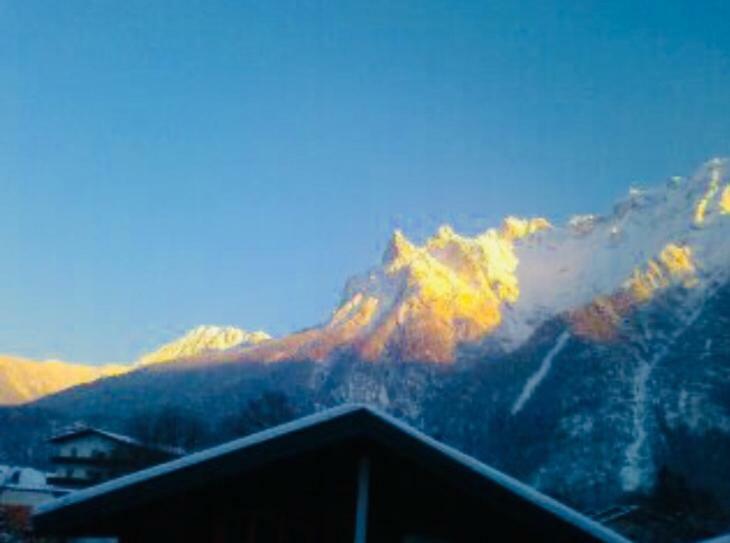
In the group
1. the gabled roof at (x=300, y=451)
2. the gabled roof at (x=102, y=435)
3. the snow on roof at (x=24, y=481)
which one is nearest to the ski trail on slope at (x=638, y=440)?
the gabled roof at (x=102, y=435)

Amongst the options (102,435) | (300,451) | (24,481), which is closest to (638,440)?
(102,435)

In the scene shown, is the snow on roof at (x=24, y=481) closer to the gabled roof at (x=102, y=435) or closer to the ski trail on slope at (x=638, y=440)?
the gabled roof at (x=102, y=435)

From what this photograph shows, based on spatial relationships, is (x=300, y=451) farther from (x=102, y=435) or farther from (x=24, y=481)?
(x=24, y=481)

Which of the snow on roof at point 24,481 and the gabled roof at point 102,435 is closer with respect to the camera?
the snow on roof at point 24,481

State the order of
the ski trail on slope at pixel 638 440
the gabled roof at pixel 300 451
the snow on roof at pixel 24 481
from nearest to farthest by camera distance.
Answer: the gabled roof at pixel 300 451 → the snow on roof at pixel 24 481 → the ski trail on slope at pixel 638 440

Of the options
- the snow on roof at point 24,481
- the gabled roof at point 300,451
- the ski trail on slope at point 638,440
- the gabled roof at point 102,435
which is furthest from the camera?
the ski trail on slope at point 638,440

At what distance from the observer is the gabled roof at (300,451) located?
9.52m

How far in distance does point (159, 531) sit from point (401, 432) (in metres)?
2.86

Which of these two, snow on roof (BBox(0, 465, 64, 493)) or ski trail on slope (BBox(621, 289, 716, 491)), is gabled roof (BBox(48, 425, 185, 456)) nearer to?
snow on roof (BBox(0, 465, 64, 493))

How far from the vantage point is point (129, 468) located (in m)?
58.9

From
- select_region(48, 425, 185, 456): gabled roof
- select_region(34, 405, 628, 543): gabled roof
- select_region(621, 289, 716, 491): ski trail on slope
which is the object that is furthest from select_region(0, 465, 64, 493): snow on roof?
select_region(621, 289, 716, 491): ski trail on slope

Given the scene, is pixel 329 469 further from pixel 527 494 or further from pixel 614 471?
pixel 614 471

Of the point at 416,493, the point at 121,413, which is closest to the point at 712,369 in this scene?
the point at 121,413

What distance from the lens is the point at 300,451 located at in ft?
32.7
